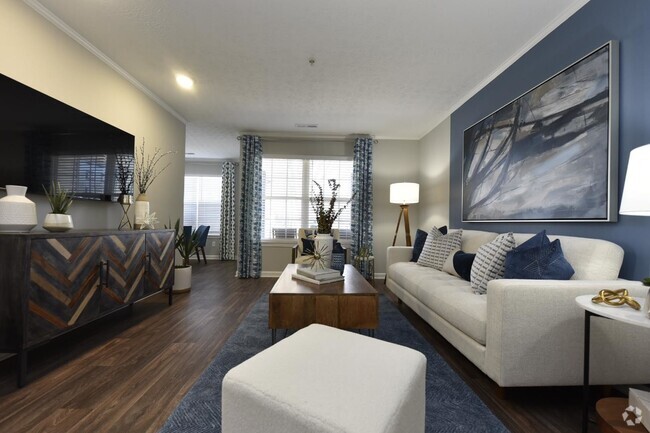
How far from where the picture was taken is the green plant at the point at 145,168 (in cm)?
333

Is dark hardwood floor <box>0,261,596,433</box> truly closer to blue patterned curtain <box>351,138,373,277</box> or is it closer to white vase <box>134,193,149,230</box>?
white vase <box>134,193,149,230</box>

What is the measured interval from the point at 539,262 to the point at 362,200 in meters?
3.40

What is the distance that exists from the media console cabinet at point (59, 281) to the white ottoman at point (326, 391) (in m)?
1.48

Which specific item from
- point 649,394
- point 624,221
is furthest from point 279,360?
point 624,221

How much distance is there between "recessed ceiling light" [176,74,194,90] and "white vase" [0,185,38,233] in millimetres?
1871

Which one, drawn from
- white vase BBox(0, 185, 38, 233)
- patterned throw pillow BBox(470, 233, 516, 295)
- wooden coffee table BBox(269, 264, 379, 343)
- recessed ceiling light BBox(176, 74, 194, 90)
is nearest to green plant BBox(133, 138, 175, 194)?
recessed ceiling light BBox(176, 74, 194, 90)

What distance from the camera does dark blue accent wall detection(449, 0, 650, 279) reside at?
160cm

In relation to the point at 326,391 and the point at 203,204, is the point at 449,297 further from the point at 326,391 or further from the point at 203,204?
the point at 203,204

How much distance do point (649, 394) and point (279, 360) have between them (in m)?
1.52

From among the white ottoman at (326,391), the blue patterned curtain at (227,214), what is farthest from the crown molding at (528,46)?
the blue patterned curtain at (227,214)

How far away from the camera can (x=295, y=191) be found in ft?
17.3

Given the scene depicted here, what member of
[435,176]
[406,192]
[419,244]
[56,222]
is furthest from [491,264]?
[56,222]

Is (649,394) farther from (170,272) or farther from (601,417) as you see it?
(170,272)

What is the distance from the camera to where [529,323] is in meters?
1.44
